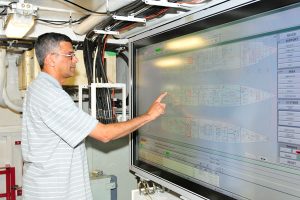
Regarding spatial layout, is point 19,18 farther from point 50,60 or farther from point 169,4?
point 169,4

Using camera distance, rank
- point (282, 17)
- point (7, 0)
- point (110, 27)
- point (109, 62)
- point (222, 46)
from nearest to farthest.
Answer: point (282, 17)
point (222, 46)
point (7, 0)
point (110, 27)
point (109, 62)

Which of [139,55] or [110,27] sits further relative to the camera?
[139,55]

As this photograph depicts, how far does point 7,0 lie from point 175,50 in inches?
41.0

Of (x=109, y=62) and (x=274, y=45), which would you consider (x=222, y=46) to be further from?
(x=109, y=62)

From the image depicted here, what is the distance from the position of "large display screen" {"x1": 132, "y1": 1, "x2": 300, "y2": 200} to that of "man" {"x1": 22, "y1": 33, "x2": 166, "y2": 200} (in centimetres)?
27

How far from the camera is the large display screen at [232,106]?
1.24 m

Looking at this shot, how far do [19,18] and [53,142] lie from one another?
73 centimetres

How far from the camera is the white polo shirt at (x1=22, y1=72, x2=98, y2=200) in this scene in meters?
1.61

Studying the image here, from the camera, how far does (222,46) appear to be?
1558 mm

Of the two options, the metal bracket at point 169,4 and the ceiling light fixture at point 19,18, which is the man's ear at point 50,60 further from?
the metal bracket at point 169,4

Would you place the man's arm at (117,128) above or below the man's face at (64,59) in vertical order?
below

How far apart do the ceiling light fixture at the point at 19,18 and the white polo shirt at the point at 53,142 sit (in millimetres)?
337

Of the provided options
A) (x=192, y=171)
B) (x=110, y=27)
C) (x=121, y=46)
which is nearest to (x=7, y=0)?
(x=110, y=27)

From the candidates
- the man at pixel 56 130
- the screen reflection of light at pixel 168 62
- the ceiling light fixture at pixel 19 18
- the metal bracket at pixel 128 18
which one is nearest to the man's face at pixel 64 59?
the man at pixel 56 130
